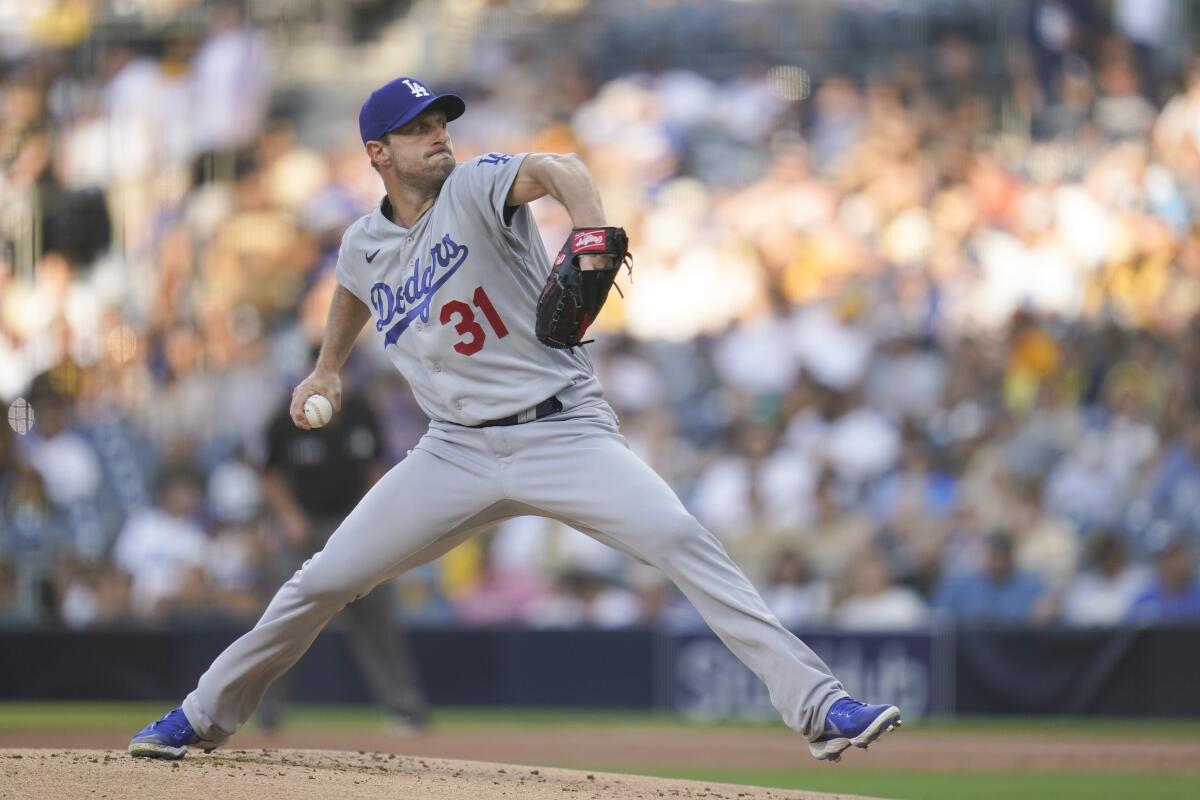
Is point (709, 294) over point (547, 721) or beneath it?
over

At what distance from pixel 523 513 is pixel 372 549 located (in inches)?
18.7

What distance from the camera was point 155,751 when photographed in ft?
17.8

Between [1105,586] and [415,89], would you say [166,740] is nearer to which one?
[415,89]

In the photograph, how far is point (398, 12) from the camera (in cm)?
1750

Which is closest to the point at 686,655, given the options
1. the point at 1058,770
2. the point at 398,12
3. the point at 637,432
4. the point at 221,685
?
the point at 637,432

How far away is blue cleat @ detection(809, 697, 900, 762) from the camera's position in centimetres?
478

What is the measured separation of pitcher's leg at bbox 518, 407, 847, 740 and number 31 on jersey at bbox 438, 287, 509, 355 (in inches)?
11.7

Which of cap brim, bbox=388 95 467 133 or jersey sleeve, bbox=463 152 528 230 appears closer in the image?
jersey sleeve, bbox=463 152 528 230

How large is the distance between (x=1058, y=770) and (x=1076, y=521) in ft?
12.0

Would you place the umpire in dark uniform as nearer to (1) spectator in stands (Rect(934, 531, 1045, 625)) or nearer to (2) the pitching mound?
(1) spectator in stands (Rect(934, 531, 1045, 625))

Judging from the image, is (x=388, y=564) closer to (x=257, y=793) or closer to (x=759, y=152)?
(x=257, y=793)

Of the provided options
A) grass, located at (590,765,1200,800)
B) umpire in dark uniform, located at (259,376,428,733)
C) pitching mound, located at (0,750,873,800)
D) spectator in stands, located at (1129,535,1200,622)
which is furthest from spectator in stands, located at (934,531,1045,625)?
pitching mound, located at (0,750,873,800)

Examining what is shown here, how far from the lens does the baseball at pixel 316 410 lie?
5.37 meters

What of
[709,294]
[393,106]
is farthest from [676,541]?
[709,294]
